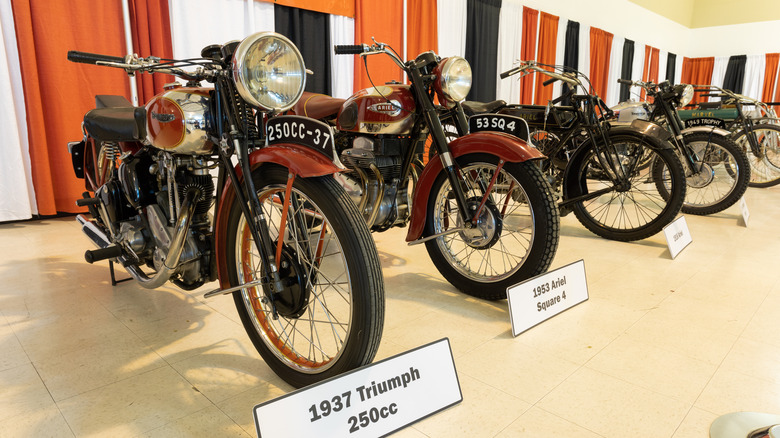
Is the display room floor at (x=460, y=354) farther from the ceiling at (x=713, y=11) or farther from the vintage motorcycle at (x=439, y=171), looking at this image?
the ceiling at (x=713, y=11)

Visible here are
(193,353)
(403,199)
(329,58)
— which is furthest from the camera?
(329,58)

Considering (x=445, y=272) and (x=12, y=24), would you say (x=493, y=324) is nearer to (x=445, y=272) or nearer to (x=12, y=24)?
(x=445, y=272)

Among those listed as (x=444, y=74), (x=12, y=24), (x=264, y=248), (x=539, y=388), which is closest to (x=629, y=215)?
(x=444, y=74)

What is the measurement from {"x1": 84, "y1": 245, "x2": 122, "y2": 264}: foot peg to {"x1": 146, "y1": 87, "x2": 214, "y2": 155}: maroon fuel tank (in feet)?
1.87

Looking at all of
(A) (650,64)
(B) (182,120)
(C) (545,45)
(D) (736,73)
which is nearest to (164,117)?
(B) (182,120)

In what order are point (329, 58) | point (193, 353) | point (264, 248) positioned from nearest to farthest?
point (264, 248) < point (193, 353) < point (329, 58)

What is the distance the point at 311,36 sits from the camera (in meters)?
4.54

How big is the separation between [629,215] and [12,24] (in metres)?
4.60

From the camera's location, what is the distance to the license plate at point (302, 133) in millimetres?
1131

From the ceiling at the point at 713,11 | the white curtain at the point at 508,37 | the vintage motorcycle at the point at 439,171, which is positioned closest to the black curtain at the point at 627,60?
the ceiling at the point at 713,11

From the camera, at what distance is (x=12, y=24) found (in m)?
3.07

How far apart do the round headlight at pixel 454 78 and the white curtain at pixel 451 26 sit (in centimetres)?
422

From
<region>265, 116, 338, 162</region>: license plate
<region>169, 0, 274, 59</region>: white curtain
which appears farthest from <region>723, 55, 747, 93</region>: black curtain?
<region>265, 116, 338, 162</region>: license plate

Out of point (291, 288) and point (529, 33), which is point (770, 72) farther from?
point (291, 288)
